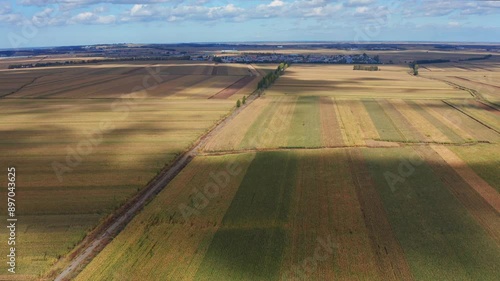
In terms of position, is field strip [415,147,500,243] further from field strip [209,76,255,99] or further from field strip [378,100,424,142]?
field strip [209,76,255,99]

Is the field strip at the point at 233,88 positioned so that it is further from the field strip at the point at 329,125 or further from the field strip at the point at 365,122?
the field strip at the point at 365,122

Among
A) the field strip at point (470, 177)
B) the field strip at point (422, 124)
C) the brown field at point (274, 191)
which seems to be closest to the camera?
the brown field at point (274, 191)

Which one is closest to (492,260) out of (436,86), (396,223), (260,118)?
(396,223)

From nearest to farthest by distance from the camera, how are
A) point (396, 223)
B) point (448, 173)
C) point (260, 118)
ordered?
point (396, 223) → point (448, 173) → point (260, 118)

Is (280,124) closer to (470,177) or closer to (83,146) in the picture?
(83,146)

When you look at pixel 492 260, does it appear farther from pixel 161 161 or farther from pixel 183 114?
pixel 183 114

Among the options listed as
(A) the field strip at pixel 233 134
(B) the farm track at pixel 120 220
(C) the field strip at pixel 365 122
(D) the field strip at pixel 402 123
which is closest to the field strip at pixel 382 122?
(C) the field strip at pixel 365 122
